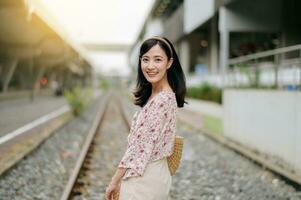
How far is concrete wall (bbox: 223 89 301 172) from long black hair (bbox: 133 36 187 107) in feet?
21.4

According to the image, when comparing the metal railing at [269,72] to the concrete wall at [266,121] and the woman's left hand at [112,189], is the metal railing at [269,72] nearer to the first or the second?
the concrete wall at [266,121]

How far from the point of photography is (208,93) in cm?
2422

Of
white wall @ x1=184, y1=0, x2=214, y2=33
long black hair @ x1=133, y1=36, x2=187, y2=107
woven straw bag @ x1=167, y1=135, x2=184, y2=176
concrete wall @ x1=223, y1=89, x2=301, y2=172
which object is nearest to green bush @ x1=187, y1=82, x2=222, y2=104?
white wall @ x1=184, y1=0, x2=214, y2=33

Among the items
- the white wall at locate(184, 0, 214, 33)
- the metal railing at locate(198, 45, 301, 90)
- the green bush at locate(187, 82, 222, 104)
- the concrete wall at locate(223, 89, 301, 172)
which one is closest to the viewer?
the concrete wall at locate(223, 89, 301, 172)

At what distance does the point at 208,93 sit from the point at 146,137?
858 inches

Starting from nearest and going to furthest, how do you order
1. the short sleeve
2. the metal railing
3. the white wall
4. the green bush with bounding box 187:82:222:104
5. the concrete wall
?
the short sleeve, the concrete wall, the metal railing, the green bush with bounding box 187:82:222:104, the white wall

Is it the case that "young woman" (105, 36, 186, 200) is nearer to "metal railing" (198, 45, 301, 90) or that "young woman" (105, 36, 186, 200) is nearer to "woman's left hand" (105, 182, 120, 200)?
"woman's left hand" (105, 182, 120, 200)

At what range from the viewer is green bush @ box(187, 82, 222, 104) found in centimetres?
2195

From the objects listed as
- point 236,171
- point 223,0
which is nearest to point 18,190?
point 236,171

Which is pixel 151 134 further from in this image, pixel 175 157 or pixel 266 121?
pixel 266 121

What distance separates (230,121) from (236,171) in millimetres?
5040

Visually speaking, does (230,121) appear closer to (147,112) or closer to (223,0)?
(223,0)

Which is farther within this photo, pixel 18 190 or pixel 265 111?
pixel 265 111

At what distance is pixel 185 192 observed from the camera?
7332 millimetres
